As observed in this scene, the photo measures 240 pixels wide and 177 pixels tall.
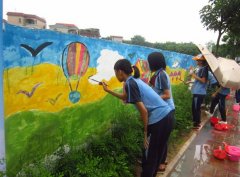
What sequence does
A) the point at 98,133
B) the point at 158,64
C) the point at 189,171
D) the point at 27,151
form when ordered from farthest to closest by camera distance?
the point at 189,171, the point at 98,133, the point at 158,64, the point at 27,151

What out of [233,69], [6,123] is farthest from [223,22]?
[6,123]

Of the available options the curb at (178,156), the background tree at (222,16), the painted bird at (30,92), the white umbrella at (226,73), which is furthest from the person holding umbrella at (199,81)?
the background tree at (222,16)

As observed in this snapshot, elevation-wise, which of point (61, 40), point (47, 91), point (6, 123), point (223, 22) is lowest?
point (6, 123)

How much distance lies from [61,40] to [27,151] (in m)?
1.31

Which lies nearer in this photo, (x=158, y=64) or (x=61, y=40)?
(x=61, y=40)

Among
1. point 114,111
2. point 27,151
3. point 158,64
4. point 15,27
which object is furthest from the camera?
point 114,111

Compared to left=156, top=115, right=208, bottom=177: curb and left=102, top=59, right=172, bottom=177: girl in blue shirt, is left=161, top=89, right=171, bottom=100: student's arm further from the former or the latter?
left=156, top=115, right=208, bottom=177: curb

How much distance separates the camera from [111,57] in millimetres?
3855

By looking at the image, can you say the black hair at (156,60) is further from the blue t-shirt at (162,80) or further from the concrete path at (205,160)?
the concrete path at (205,160)

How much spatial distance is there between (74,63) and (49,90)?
52 centimetres

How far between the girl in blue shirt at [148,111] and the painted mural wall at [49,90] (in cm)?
72

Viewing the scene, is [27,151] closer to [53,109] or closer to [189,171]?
[53,109]

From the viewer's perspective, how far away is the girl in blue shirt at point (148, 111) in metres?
2.38

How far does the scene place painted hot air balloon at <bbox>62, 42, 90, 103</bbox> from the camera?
2785mm
